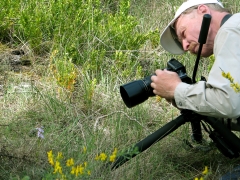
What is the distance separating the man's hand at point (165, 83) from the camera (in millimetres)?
2287

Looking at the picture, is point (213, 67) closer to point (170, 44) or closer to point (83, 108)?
point (170, 44)

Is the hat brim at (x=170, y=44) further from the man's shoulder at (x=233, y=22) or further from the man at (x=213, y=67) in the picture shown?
the man's shoulder at (x=233, y=22)

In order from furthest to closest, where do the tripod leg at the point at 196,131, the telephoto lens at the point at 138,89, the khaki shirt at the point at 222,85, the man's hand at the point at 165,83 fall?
1. the tripod leg at the point at 196,131
2. the telephoto lens at the point at 138,89
3. the man's hand at the point at 165,83
4. the khaki shirt at the point at 222,85

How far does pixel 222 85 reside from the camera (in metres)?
2.06

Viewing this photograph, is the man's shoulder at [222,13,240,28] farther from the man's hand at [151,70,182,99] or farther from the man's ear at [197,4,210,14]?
the man's hand at [151,70,182,99]

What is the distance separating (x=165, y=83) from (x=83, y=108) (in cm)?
107

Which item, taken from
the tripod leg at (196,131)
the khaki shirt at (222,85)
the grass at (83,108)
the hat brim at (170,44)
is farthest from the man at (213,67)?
the grass at (83,108)

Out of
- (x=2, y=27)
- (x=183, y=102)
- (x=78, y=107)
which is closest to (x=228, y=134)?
(x=183, y=102)

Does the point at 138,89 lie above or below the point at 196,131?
above

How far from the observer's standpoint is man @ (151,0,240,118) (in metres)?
2.07

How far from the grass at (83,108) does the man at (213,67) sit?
0.41 m

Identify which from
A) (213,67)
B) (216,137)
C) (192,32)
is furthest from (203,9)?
(216,137)

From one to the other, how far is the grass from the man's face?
602mm

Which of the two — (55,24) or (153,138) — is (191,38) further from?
(55,24)
